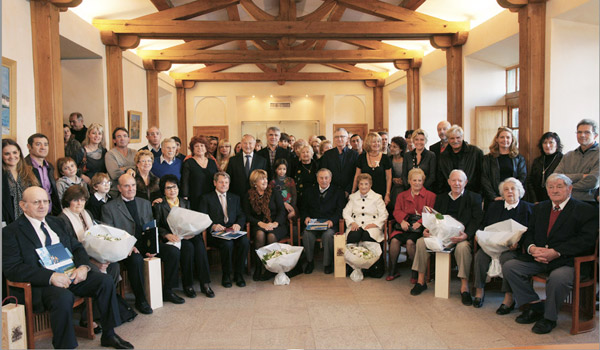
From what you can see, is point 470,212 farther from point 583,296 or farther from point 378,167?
point 378,167

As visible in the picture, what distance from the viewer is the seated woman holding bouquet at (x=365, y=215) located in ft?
16.1

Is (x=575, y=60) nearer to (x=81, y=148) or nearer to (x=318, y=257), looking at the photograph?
(x=318, y=257)

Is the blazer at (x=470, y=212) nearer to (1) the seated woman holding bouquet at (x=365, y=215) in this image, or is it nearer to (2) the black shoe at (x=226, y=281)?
(1) the seated woman holding bouquet at (x=365, y=215)

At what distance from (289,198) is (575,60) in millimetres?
3805

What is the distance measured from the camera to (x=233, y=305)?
13.3ft

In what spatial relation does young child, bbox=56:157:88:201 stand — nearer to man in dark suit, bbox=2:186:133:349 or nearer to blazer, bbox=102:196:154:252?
blazer, bbox=102:196:154:252

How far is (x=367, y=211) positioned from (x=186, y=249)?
2060 mm

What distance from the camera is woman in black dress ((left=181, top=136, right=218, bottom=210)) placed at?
4.96 metres

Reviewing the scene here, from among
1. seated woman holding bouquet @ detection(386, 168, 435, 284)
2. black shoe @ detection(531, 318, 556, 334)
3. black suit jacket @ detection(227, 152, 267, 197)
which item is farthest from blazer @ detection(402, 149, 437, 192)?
black shoe @ detection(531, 318, 556, 334)

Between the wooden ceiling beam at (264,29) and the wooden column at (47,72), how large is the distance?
1886mm

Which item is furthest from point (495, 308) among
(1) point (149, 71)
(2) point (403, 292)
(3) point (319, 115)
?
(3) point (319, 115)

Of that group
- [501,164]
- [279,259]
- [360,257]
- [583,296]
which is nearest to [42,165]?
[279,259]

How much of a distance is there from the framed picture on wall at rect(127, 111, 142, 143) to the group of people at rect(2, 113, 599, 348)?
1.96 meters

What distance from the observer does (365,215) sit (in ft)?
16.6
